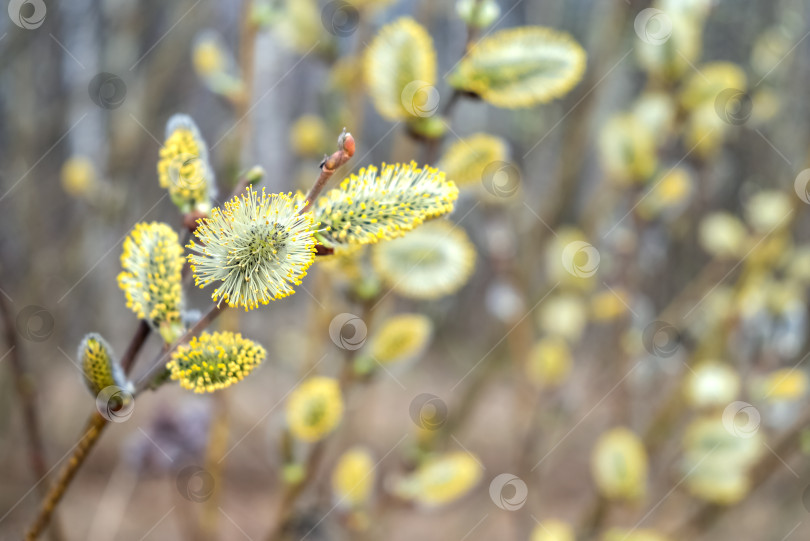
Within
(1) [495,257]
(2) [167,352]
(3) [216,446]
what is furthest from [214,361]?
(1) [495,257]

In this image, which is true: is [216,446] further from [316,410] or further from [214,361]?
[214,361]

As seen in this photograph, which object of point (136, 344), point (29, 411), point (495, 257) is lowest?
point (29, 411)

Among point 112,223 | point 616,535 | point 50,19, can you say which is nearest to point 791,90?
point 616,535

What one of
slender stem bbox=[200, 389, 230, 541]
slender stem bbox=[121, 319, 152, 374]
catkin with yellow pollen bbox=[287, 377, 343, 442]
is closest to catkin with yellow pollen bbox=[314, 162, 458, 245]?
slender stem bbox=[121, 319, 152, 374]

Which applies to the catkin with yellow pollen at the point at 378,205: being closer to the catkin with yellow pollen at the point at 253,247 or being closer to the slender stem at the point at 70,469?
the catkin with yellow pollen at the point at 253,247

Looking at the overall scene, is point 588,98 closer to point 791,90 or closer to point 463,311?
point 791,90
